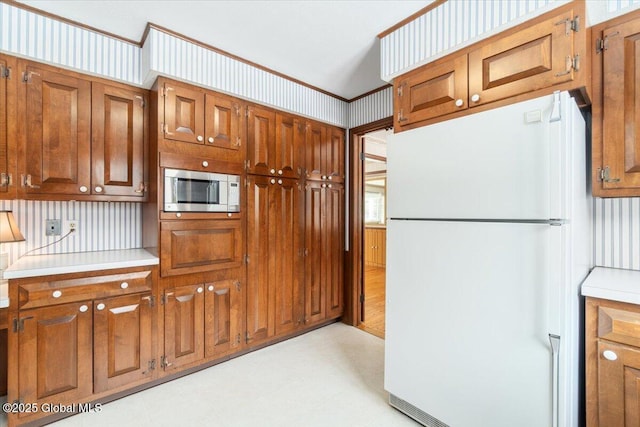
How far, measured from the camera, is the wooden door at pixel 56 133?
6.32 ft

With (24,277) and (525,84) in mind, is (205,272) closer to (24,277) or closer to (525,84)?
(24,277)

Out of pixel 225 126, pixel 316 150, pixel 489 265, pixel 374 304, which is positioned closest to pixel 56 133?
pixel 225 126

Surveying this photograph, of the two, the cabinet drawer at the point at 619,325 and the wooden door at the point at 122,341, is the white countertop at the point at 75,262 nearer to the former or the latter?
the wooden door at the point at 122,341

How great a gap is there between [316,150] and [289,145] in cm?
35

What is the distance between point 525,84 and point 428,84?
0.53 metres

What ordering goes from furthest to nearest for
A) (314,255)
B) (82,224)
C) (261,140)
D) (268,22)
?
(314,255) → (261,140) → (82,224) → (268,22)

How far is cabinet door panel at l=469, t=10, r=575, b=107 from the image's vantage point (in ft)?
4.44

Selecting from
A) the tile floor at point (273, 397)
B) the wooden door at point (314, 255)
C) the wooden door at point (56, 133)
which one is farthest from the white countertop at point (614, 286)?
the wooden door at point (56, 133)

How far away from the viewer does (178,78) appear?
2191mm

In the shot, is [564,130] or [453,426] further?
[453,426]

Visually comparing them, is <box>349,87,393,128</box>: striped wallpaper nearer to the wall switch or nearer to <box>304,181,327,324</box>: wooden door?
<box>304,181,327,324</box>: wooden door

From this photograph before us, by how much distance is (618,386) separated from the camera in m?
1.25

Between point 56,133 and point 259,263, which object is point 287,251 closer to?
point 259,263

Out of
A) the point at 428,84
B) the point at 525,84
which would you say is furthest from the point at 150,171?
the point at 525,84
